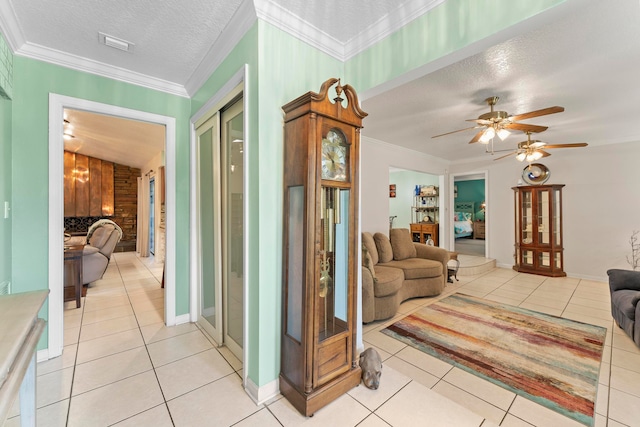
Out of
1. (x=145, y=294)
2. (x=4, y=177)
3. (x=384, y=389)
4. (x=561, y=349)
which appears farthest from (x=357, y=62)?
(x=145, y=294)

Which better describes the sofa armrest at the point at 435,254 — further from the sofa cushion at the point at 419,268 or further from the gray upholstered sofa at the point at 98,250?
the gray upholstered sofa at the point at 98,250

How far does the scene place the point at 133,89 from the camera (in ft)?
8.69

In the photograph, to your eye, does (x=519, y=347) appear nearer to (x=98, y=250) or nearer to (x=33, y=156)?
(x=33, y=156)

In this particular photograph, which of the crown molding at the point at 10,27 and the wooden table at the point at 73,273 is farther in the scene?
the wooden table at the point at 73,273

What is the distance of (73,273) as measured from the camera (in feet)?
11.1

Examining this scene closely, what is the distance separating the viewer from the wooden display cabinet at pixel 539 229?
5.17m

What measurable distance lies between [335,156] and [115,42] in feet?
6.52

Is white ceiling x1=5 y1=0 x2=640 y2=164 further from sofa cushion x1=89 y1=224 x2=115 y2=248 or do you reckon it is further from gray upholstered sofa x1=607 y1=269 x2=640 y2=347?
sofa cushion x1=89 y1=224 x2=115 y2=248

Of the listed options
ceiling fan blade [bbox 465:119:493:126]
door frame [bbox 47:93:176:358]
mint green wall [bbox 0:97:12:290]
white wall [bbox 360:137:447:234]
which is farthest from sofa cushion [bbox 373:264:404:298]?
mint green wall [bbox 0:97:12:290]

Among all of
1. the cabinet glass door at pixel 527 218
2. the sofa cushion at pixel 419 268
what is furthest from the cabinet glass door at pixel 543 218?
the sofa cushion at pixel 419 268

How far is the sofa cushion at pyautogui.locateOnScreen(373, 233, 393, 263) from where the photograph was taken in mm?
4098

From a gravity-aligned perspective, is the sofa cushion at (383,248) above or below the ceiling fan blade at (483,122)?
below

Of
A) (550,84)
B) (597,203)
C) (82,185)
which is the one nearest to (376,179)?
(550,84)

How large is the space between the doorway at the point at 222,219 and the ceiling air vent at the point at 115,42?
2.45 ft
